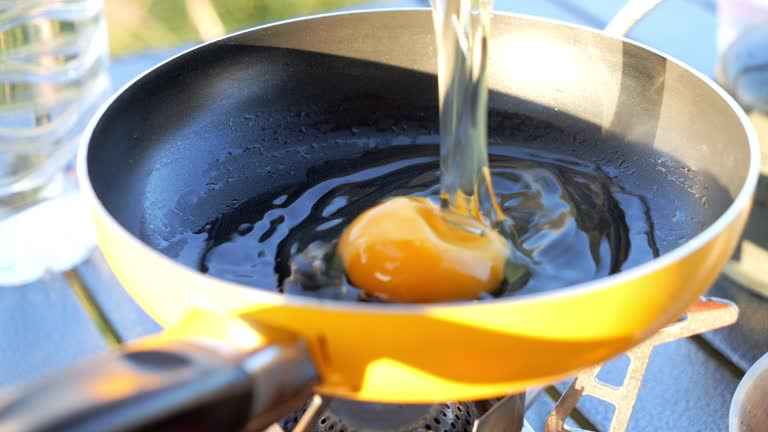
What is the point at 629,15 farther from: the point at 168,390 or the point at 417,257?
the point at 168,390

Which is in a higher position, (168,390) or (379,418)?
(168,390)

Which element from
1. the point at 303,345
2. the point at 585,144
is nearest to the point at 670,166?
the point at 585,144

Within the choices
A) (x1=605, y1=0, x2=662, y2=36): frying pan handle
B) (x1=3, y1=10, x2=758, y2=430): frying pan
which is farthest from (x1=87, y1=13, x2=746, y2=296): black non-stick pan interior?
(x1=605, y1=0, x2=662, y2=36): frying pan handle

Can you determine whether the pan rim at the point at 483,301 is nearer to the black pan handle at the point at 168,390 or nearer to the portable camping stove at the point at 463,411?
the black pan handle at the point at 168,390

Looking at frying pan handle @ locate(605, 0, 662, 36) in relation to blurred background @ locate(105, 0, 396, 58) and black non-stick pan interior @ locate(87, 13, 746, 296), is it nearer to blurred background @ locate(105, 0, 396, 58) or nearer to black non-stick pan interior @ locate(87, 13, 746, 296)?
black non-stick pan interior @ locate(87, 13, 746, 296)

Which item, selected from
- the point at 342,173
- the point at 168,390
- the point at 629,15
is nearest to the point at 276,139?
the point at 342,173

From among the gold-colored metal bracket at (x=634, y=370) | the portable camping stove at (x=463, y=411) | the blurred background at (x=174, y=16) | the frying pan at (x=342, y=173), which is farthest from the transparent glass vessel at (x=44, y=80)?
the gold-colored metal bracket at (x=634, y=370)
